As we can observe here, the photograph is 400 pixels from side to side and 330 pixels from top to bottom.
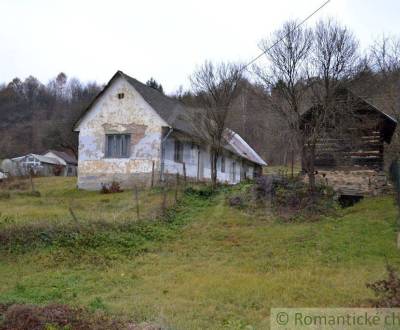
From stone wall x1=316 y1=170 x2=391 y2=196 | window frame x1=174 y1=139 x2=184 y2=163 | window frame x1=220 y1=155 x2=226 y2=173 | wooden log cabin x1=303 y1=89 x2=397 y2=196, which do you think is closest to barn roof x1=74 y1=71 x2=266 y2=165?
window frame x1=174 y1=139 x2=184 y2=163

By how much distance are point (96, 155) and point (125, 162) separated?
5.96 feet

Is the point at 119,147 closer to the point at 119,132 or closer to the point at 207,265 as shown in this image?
the point at 119,132

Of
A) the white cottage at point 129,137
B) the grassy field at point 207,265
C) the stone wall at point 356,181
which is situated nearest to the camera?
the grassy field at point 207,265

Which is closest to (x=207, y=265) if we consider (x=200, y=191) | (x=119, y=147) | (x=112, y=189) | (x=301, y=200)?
(x=301, y=200)

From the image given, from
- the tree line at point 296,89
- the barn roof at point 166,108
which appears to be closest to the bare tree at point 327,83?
the tree line at point 296,89

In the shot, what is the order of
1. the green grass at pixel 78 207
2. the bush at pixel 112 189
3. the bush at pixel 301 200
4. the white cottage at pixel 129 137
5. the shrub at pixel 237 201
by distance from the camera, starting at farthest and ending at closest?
the white cottage at pixel 129 137 → the bush at pixel 112 189 → the shrub at pixel 237 201 → the bush at pixel 301 200 → the green grass at pixel 78 207

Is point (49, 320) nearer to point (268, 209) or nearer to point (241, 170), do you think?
point (268, 209)

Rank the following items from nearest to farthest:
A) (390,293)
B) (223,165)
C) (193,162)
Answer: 1. (390,293)
2. (193,162)
3. (223,165)

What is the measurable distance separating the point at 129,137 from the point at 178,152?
290 cm

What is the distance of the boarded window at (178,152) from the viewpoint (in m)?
25.4

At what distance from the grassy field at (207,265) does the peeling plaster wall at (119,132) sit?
242 inches

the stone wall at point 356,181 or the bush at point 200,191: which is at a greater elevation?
the stone wall at point 356,181

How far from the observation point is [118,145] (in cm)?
2473

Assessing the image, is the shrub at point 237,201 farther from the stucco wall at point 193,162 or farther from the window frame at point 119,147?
the window frame at point 119,147
